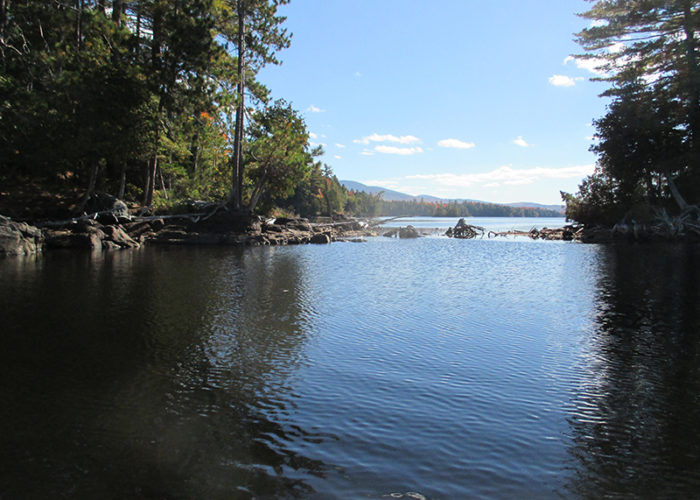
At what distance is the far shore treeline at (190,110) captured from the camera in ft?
98.3

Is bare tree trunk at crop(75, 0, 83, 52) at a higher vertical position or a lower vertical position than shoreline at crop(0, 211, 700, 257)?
higher

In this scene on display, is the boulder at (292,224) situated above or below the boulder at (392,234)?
above

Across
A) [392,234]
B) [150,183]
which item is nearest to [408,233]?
[392,234]

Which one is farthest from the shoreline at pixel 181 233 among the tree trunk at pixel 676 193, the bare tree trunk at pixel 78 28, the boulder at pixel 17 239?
the bare tree trunk at pixel 78 28

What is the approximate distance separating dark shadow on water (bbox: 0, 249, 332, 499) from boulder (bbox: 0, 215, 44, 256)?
10710mm

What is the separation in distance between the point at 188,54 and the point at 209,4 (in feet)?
11.9

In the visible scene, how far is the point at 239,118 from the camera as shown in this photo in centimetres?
3797

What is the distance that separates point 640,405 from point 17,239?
27812 millimetres

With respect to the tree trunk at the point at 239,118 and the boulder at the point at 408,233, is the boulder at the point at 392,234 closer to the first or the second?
the boulder at the point at 408,233

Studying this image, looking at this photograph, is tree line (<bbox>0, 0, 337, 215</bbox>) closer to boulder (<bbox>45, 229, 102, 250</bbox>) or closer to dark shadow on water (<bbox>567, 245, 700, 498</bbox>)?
boulder (<bbox>45, 229, 102, 250</bbox>)

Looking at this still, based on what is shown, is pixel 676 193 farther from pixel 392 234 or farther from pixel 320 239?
pixel 320 239

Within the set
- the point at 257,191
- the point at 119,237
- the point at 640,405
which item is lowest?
the point at 640,405

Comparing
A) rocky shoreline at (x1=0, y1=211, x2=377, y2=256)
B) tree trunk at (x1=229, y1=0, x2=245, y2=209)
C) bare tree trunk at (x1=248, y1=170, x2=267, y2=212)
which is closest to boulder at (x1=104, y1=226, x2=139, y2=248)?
rocky shoreline at (x1=0, y1=211, x2=377, y2=256)

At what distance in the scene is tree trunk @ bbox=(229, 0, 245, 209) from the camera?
36.1 m
